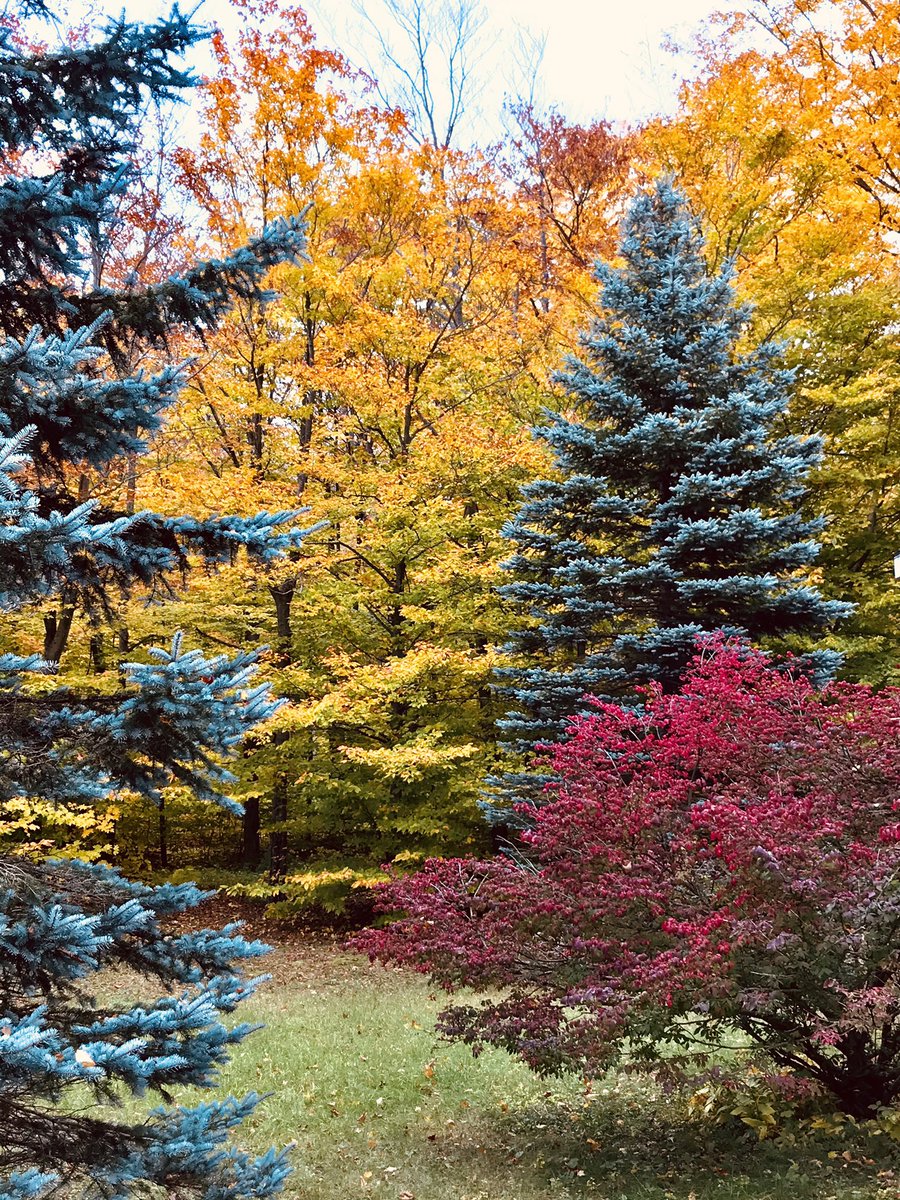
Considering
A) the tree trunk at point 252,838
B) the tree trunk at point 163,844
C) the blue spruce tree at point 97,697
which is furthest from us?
the tree trunk at point 163,844

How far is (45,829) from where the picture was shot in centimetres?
1614

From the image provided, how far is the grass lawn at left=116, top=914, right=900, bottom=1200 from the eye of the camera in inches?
213

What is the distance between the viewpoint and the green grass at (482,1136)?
5395mm

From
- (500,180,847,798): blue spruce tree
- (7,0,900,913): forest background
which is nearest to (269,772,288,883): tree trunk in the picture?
A: (7,0,900,913): forest background

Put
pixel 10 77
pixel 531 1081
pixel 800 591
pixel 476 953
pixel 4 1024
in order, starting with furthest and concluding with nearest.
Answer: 1. pixel 800 591
2. pixel 531 1081
3. pixel 476 953
4. pixel 10 77
5. pixel 4 1024

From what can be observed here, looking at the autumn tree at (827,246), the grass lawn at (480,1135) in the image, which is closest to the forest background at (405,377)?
the autumn tree at (827,246)

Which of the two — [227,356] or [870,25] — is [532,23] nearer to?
[870,25]

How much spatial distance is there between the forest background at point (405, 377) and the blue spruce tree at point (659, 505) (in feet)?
5.25

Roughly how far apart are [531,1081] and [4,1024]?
583 centimetres

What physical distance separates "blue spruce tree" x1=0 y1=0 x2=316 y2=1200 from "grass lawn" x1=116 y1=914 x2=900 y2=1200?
2.10 metres

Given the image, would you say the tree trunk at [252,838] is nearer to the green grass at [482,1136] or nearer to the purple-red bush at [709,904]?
the green grass at [482,1136]

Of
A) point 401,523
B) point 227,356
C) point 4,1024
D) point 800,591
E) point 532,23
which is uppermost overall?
point 532,23

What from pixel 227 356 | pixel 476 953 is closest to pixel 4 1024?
pixel 476 953

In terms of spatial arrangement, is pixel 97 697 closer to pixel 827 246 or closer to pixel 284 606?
pixel 284 606
